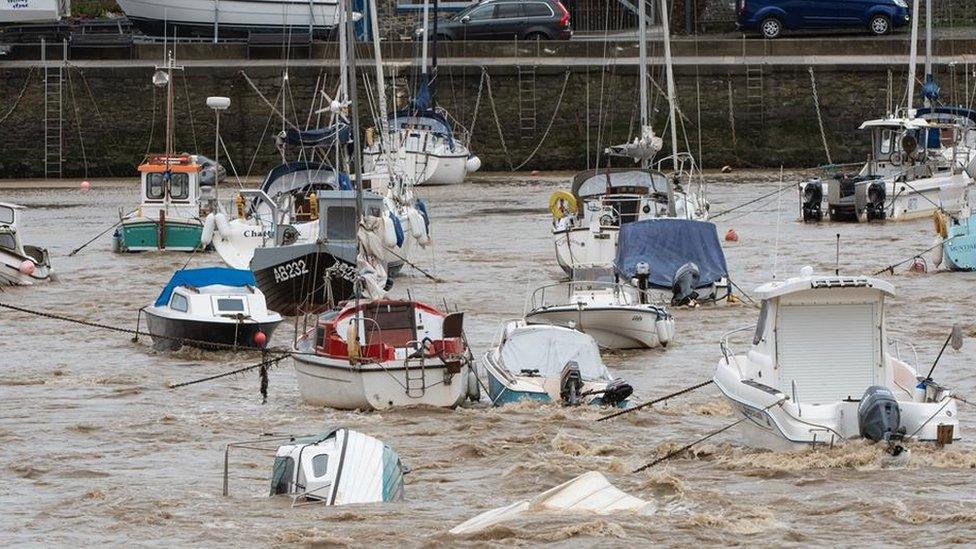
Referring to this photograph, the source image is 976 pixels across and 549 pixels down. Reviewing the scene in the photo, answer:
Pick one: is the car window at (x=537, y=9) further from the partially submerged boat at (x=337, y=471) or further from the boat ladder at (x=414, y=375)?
the partially submerged boat at (x=337, y=471)

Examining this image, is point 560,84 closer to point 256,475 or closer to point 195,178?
point 195,178

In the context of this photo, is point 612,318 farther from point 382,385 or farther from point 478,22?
point 478,22

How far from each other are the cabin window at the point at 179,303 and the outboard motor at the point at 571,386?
23.8 ft

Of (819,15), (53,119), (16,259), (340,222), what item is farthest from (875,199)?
(53,119)

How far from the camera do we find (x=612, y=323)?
89.1 ft

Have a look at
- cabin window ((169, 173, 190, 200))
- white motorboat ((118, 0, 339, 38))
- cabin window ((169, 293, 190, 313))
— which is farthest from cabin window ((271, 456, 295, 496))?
white motorboat ((118, 0, 339, 38))

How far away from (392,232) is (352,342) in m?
12.1

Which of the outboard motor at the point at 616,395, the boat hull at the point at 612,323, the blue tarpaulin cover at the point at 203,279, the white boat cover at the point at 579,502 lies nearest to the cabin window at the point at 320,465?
the white boat cover at the point at 579,502

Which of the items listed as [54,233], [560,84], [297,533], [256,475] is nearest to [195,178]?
[54,233]

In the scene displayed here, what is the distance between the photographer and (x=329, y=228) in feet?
108

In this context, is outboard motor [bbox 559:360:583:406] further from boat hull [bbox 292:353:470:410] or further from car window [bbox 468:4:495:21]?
car window [bbox 468:4:495:21]

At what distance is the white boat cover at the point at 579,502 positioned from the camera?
1717 cm

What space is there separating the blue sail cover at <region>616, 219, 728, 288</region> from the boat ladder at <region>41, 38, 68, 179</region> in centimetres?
3039

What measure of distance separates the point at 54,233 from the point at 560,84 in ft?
61.1
